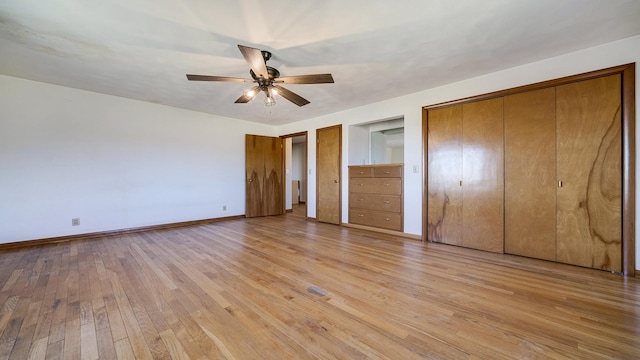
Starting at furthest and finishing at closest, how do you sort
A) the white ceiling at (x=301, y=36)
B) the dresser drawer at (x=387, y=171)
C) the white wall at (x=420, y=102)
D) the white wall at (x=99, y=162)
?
the dresser drawer at (x=387, y=171) < the white wall at (x=99, y=162) < the white wall at (x=420, y=102) < the white ceiling at (x=301, y=36)

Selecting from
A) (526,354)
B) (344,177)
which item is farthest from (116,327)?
(344,177)

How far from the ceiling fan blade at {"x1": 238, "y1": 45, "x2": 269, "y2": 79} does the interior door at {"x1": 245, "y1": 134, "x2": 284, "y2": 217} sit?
352 centimetres

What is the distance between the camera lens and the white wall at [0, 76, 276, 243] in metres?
3.39

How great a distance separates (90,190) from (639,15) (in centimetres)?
689

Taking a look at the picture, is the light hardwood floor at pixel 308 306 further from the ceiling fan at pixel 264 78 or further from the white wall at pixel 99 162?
the ceiling fan at pixel 264 78

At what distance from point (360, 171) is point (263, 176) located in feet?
8.41

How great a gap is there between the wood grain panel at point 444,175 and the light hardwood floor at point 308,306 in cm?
51

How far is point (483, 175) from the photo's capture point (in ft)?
10.6

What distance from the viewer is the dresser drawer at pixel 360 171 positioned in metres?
4.54

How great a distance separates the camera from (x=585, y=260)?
2.60 metres

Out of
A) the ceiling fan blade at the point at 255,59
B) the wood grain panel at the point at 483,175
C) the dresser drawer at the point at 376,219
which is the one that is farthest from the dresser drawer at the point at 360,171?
the ceiling fan blade at the point at 255,59

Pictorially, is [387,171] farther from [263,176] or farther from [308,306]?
[263,176]

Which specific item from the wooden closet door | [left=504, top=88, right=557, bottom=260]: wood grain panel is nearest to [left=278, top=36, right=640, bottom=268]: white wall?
the wooden closet door

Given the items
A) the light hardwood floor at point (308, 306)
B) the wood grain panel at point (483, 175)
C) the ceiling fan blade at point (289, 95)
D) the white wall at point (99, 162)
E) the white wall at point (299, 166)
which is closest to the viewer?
the light hardwood floor at point (308, 306)
